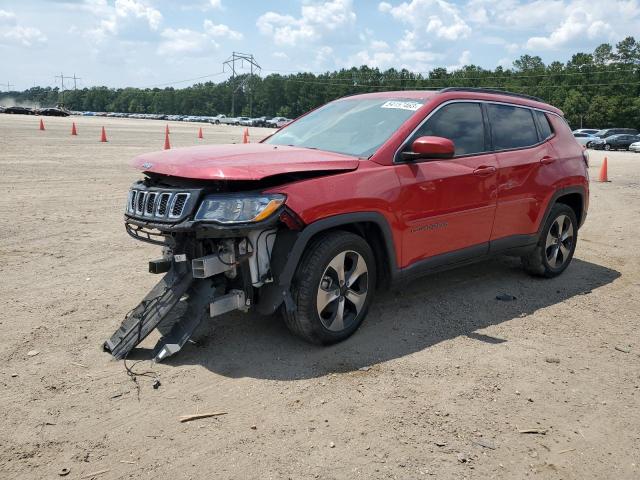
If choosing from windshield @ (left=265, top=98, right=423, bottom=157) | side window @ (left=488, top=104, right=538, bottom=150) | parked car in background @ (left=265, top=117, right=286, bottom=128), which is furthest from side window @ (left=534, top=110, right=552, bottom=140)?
parked car in background @ (left=265, top=117, right=286, bottom=128)

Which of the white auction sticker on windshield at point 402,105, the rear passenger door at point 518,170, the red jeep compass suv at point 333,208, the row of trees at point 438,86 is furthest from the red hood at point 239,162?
the row of trees at point 438,86

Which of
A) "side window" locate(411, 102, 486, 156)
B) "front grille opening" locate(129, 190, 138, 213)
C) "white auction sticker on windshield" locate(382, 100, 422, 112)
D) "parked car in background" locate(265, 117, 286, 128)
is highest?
"white auction sticker on windshield" locate(382, 100, 422, 112)

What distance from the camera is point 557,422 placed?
3.43 metres

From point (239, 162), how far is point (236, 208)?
0.39m

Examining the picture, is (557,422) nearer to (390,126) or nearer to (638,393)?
(638,393)

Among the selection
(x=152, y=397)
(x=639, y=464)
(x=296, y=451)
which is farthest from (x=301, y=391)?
(x=639, y=464)

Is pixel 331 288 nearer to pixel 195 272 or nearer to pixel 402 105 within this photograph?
pixel 195 272

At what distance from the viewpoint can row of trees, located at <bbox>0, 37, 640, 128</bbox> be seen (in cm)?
7862

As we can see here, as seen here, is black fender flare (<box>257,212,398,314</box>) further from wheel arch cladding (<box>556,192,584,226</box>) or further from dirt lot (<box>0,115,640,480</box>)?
wheel arch cladding (<box>556,192,584,226</box>)

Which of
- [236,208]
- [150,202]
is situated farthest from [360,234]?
[150,202]

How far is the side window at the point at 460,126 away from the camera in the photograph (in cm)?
491

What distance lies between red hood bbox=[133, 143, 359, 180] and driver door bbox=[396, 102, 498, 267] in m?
0.64

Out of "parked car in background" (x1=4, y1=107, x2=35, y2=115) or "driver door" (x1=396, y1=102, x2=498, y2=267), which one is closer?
"driver door" (x1=396, y1=102, x2=498, y2=267)

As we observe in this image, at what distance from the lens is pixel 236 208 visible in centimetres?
374
